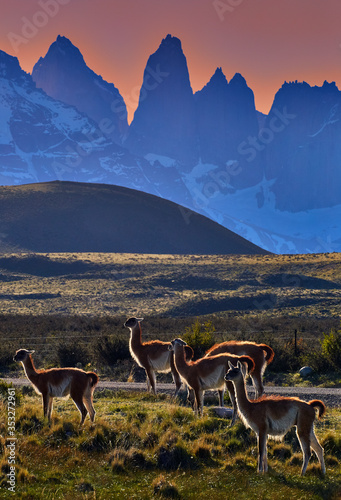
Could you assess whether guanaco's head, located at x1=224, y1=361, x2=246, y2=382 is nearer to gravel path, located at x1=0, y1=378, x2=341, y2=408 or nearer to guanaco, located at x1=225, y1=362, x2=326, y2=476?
guanaco, located at x1=225, y1=362, x2=326, y2=476

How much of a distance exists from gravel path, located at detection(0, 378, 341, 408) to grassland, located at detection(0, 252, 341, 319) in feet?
94.2

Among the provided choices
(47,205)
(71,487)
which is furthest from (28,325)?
(47,205)

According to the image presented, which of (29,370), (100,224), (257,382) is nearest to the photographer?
(29,370)

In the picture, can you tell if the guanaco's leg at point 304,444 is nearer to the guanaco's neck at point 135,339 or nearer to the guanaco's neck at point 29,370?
the guanaco's neck at point 29,370

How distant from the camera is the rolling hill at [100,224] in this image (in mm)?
107312

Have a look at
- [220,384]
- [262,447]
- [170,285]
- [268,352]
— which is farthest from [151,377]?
[170,285]

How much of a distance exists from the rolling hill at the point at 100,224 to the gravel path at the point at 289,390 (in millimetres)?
86001

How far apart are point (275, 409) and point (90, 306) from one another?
4578cm

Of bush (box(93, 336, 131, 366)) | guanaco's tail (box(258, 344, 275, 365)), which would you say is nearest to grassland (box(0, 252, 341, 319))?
bush (box(93, 336, 131, 366))

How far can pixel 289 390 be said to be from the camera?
13766mm

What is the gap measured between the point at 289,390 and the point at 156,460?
6.72 metres

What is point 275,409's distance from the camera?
23.8 feet

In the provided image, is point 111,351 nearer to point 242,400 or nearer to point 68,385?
point 68,385

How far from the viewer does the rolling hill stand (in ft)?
352
